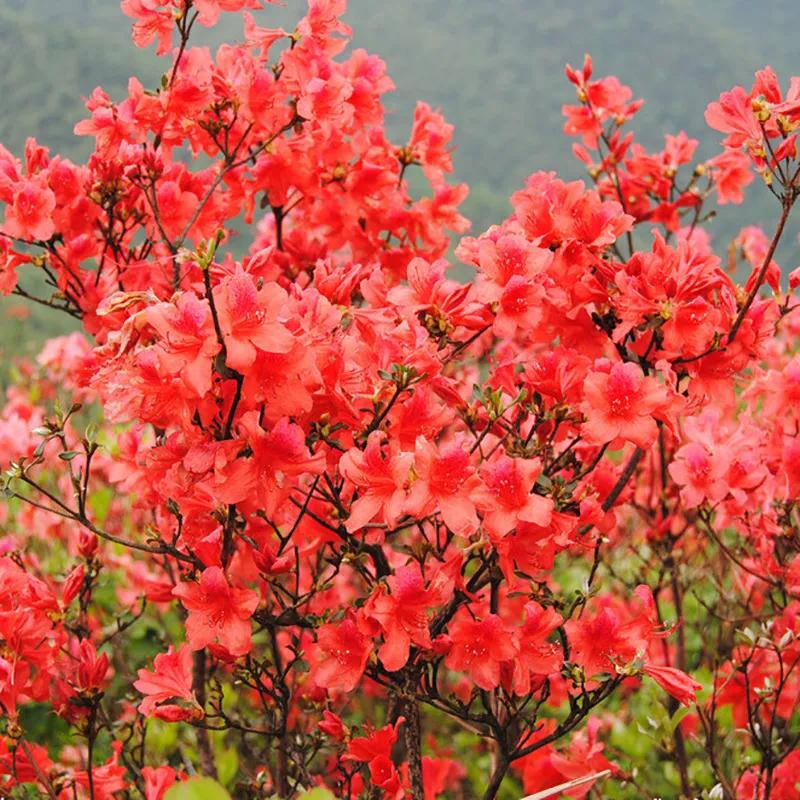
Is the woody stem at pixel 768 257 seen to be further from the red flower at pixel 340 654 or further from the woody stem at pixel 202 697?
the woody stem at pixel 202 697

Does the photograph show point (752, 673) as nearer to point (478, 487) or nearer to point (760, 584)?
point (760, 584)

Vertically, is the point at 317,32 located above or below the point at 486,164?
below

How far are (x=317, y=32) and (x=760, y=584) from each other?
2.05 meters

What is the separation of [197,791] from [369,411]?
28.6 inches

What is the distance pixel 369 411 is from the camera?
4.62 feet

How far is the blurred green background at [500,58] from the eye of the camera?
Result: 12.1 meters

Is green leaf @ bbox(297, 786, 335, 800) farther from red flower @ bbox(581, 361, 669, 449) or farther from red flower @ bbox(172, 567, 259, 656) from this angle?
red flower @ bbox(581, 361, 669, 449)

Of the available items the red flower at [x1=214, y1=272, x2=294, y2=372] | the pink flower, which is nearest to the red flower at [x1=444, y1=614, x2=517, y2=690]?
the red flower at [x1=214, y1=272, x2=294, y2=372]

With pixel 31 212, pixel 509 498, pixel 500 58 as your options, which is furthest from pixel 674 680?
pixel 500 58

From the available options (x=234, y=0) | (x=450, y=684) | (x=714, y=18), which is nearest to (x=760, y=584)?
(x=450, y=684)

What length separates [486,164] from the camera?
12.5 m

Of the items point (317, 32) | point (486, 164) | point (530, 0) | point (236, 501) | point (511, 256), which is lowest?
point (236, 501)

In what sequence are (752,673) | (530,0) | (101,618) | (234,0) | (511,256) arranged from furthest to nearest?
(530,0) < (101,618) < (752,673) < (234,0) < (511,256)

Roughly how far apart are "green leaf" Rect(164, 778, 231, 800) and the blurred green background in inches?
424
